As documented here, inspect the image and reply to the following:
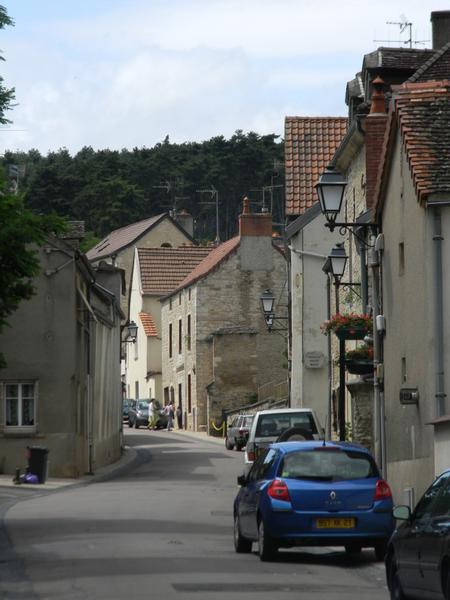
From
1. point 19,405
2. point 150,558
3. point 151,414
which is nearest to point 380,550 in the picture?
point 150,558

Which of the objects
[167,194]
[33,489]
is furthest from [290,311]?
[167,194]

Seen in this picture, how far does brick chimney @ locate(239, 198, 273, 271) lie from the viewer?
7500 cm

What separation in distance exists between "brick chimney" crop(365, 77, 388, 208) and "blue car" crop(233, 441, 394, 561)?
51.9 ft

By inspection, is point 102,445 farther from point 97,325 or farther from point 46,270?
point 46,270

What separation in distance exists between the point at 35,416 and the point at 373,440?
11829 millimetres

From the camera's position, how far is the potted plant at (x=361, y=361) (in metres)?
29.2

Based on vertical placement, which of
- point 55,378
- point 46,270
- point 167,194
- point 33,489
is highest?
point 167,194

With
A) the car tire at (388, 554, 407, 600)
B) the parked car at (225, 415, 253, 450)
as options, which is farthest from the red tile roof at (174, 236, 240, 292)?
the car tire at (388, 554, 407, 600)

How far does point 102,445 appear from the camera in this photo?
46.1 meters

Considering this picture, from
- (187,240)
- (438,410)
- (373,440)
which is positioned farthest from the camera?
(187,240)

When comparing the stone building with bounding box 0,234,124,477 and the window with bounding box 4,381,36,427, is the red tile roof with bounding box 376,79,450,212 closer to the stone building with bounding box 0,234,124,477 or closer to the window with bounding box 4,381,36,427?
the stone building with bounding box 0,234,124,477

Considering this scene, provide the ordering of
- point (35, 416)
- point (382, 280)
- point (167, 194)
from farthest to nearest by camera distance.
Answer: point (167, 194) < point (35, 416) < point (382, 280)

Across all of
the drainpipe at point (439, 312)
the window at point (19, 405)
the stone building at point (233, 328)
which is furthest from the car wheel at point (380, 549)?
the stone building at point (233, 328)

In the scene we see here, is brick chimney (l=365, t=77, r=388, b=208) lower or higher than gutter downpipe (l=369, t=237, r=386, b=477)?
higher
